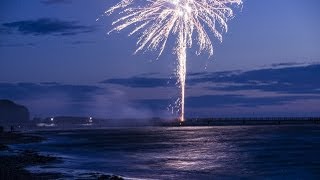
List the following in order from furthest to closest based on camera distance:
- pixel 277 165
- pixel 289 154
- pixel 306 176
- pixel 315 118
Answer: pixel 315 118 → pixel 289 154 → pixel 277 165 → pixel 306 176

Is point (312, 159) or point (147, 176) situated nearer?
point (147, 176)

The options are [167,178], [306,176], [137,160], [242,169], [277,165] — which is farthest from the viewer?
[137,160]

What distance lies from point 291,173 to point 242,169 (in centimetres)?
441

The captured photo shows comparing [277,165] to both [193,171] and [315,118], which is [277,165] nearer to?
[193,171]

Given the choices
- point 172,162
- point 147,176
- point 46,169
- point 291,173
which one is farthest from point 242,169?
point 46,169

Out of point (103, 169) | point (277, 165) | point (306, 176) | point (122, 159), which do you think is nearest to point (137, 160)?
point (122, 159)

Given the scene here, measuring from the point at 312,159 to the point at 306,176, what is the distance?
44.8 feet

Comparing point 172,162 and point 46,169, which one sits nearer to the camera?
point 46,169

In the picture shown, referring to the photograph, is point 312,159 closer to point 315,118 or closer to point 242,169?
point 242,169

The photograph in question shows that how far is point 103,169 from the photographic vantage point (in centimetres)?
3903

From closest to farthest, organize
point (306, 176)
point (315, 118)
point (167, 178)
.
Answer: point (167, 178) → point (306, 176) → point (315, 118)

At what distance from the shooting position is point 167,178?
113 feet

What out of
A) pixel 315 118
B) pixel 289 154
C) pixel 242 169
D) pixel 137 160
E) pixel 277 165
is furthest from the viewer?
pixel 315 118

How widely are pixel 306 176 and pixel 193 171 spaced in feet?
27.8
